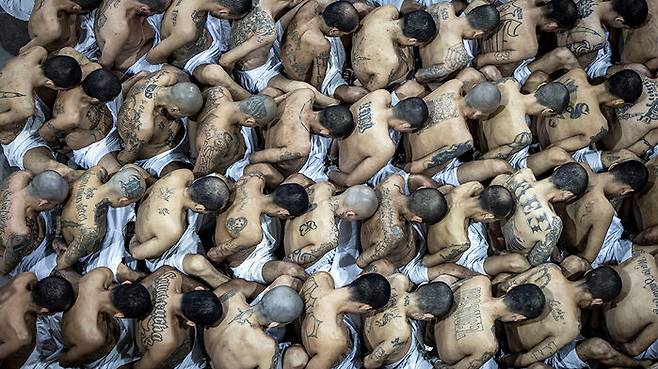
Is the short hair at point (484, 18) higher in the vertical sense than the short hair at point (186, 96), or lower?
higher

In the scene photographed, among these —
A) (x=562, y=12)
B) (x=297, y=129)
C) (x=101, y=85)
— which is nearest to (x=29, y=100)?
(x=101, y=85)

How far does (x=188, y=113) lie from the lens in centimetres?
429

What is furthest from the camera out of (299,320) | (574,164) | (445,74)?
(445,74)

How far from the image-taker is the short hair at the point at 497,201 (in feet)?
13.7

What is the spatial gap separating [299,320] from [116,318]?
797mm

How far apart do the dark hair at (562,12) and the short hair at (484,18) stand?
0.28 m

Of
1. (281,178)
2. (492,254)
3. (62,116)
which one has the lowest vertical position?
(492,254)

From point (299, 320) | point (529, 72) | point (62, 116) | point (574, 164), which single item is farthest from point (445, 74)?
point (62, 116)

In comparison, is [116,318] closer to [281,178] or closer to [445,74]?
[281,178]

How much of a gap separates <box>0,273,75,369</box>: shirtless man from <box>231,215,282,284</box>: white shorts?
2.60 feet

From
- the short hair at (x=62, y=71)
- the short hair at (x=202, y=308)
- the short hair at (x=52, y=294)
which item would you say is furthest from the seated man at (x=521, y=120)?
the short hair at (x=52, y=294)

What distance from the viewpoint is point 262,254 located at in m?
4.35

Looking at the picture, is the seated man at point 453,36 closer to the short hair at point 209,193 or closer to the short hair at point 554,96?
the short hair at point 554,96

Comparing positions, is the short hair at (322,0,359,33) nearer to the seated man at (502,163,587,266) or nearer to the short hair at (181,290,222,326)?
the seated man at (502,163,587,266)
